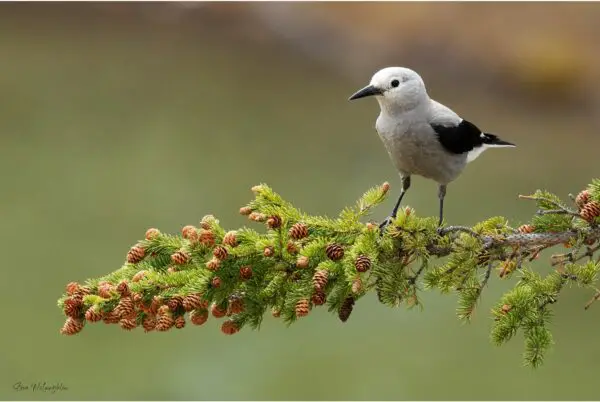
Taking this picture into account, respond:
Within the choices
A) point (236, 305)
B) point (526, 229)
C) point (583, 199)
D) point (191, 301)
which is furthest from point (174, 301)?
point (583, 199)

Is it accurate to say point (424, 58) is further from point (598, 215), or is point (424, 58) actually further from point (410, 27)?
point (598, 215)

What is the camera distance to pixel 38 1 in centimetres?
961

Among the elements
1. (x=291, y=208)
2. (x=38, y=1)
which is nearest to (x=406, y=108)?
(x=291, y=208)

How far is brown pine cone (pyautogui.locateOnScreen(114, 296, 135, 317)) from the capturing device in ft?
5.42

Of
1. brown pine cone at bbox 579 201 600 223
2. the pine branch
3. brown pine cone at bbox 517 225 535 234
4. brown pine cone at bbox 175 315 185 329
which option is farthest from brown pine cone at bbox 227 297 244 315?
brown pine cone at bbox 579 201 600 223

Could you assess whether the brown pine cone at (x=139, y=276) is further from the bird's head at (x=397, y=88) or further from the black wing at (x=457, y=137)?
the black wing at (x=457, y=137)

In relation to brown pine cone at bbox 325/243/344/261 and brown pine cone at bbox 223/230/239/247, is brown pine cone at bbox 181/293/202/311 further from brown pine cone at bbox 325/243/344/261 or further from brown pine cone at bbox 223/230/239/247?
brown pine cone at bbox 325/243/344/261

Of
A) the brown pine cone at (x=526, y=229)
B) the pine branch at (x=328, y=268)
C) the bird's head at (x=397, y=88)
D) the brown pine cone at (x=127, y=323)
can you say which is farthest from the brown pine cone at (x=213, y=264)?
the bird's head at (x=397, y=88)

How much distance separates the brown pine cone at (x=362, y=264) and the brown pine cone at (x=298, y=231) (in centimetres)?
16

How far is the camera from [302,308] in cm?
159

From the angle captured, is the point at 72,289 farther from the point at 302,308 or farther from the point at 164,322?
the point at 302,308

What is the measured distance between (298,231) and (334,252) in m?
0.09

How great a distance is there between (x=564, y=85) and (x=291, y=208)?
598cm

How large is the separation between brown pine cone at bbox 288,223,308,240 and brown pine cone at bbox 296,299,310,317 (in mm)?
164
